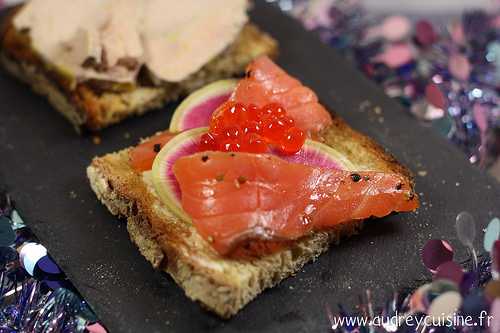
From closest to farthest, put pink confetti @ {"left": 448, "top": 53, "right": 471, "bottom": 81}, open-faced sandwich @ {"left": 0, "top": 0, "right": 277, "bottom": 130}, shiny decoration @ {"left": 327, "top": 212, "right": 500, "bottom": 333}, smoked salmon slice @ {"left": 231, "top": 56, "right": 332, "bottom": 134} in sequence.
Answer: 1. shiny decoration @ {"left": 327, "top": 212, "right": 500, "bottom": 333}
2. smoked salmon slice @ {"left": 231, "top": 56, "right": 332, "bottom": 134}
3. open-faced sandwich @ {"left": 0, "top": 0, "right": 277, "bottom": 130}
4. pink confetti @ {"left": 448, "top": 53, "right": 471, "bottom": 81}

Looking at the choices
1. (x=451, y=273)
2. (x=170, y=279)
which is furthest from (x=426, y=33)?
(x=170, y=279)

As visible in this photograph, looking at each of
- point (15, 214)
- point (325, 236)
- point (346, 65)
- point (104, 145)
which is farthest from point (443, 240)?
point (15, 214)

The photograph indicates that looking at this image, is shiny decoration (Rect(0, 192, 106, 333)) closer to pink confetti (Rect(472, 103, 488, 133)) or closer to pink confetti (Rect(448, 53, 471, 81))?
pink confetti (Rect(472, 103, 488, 133))

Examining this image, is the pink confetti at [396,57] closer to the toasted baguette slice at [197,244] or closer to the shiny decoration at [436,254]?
the toasted baguette slice at [197,244]

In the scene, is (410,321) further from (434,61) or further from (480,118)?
(434,61)

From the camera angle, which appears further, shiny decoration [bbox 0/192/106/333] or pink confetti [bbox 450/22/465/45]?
pink confetti [bbox 450/22/465/45]

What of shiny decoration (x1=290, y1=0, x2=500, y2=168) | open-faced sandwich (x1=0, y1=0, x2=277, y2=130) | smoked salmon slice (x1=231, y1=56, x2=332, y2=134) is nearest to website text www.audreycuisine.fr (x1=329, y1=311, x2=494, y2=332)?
smoked salmon slice (x1=231, y1=56, x2=332, y2=134)

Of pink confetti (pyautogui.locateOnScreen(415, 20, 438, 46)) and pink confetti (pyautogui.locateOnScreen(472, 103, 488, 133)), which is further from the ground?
pink confetti (pyautogui.locateOnScreen(415, 20, 438, 46))

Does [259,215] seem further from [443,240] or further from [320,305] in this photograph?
[443,240]
